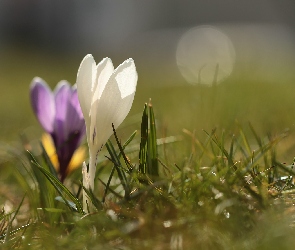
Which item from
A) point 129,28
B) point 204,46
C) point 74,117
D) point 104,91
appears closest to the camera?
point 104,91

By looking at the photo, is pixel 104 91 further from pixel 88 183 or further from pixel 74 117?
pixel 74 117

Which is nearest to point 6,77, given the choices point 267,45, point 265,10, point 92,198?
point 267,45

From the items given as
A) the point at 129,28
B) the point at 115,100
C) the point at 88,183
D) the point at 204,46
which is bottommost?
the point at 204,46

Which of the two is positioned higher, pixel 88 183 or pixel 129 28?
pixel 88 183

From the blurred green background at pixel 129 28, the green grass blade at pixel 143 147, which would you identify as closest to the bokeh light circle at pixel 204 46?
the blurred green background at pixel 129 28

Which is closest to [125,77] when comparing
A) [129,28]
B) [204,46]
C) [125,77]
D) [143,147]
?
[125,77]

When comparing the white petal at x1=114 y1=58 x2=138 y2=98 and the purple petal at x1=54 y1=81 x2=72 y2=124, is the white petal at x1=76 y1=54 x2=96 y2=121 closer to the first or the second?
the white petal at x1=114 y1=58 x2=138 y2=98

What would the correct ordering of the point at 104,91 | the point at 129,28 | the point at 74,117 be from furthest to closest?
the point at 129,28 < the point at 74,117 < the point at 104,91
